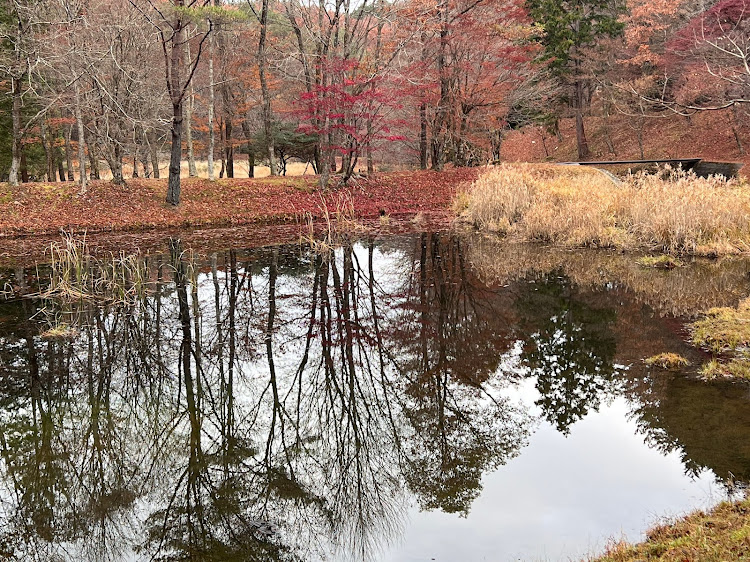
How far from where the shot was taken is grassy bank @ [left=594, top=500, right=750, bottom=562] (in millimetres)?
2660

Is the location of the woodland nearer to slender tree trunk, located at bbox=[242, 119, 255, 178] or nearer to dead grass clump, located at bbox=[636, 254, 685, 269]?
slender tree trunk, located at bbox=[242, 119, 255, 178]

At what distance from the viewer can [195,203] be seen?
57.2ft

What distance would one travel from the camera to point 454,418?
504cm

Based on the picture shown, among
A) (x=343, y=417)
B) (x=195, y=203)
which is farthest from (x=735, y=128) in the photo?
(x=343, y=417)

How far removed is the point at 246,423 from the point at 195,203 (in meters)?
13.6

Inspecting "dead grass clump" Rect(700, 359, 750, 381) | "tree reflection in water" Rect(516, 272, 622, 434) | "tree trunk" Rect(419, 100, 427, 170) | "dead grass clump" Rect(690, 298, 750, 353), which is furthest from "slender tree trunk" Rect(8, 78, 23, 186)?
"dead grass clump" Rect(700, 359, 750, 381)

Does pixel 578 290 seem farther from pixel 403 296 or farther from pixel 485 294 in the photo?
pixel 403 296

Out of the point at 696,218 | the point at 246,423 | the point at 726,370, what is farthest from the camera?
the point at 696,218

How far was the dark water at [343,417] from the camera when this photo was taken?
3.60 m

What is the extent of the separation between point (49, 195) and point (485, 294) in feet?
43.6

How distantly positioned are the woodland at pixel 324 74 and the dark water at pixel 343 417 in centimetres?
855

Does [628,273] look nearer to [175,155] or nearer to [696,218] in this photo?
[696,218]

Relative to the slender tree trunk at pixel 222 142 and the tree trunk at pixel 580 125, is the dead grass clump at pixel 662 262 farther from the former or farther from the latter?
the tree trunk at pixel 580 125

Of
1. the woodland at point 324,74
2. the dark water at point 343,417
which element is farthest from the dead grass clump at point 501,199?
the dark water at point 343,417
